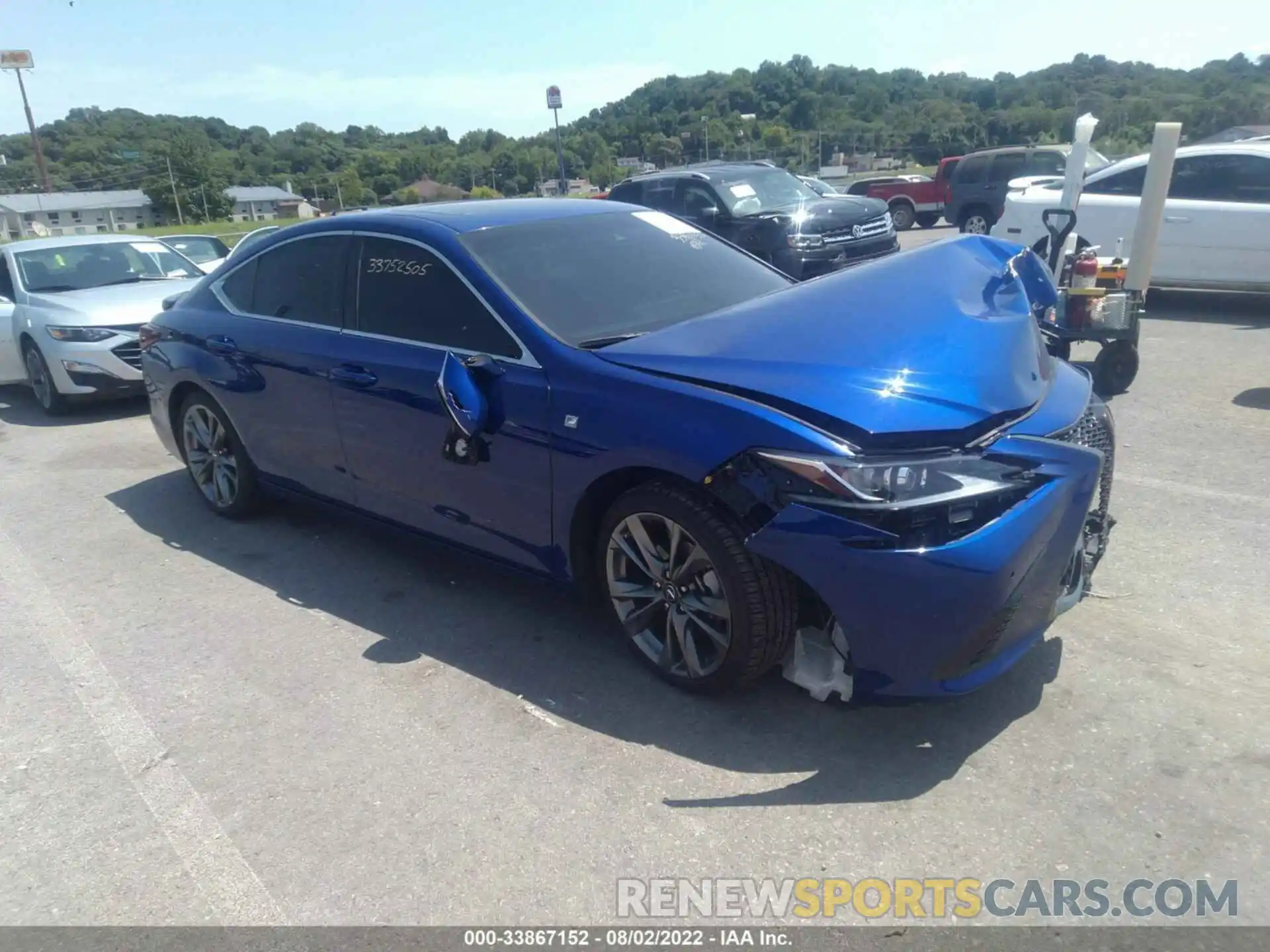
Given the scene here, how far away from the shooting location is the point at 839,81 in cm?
4994

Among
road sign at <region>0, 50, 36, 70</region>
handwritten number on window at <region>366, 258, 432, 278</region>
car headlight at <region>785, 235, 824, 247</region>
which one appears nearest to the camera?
handwritten number on window at <region>366, 258, 432, 278</region>

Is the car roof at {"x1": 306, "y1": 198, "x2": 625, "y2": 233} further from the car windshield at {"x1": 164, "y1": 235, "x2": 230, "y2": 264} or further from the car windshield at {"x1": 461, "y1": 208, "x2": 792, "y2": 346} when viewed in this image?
the car windshield at {"x1": 164, "y1": 235, "x2": 230, "y2": 264}

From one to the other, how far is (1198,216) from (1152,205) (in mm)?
3615

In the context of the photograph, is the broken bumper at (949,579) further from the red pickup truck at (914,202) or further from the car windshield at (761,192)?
the red pickup truck at (914,202)

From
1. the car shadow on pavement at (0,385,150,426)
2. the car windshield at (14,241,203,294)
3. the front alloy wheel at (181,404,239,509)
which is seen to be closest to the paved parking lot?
the front alloy wheel at (181,404,239,509)

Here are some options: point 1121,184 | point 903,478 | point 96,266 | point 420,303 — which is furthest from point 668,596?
point 1121,184

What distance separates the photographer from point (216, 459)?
18.1 ft

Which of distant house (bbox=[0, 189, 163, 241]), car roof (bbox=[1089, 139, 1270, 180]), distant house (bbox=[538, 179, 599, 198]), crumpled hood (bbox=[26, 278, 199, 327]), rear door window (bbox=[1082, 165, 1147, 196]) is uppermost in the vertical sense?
Result: car roof (bbox=[1089, 139, 1270, 180])

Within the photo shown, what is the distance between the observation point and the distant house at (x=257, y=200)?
80.5 metres

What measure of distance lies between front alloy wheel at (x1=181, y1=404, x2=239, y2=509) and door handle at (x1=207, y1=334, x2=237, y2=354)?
0.38 meters

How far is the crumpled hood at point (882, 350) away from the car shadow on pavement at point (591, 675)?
943 millimetres

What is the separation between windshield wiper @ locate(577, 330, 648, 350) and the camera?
3.62 m

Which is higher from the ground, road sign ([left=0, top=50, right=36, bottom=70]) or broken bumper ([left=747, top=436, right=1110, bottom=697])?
road sign ([left=0, top=50, right=36, bottom=70])

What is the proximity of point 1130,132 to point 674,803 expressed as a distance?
→ 29.0 m
